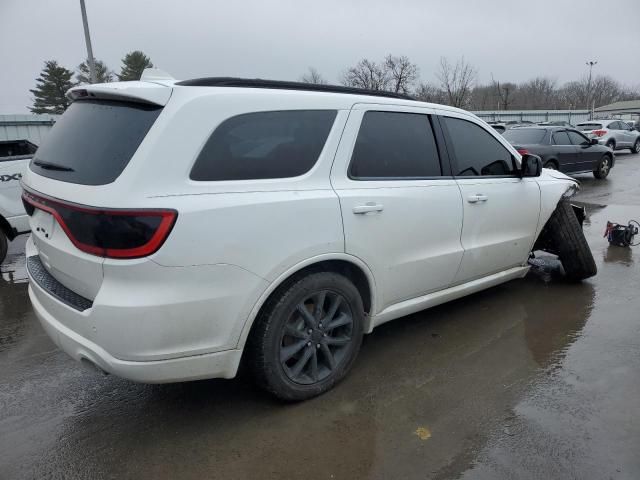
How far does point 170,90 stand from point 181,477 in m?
1.93

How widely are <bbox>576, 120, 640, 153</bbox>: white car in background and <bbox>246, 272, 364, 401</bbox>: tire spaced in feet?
73.8

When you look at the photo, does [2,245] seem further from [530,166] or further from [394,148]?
[530,166]

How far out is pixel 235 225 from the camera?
2.33m

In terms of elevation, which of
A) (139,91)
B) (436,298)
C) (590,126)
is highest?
(139,91)

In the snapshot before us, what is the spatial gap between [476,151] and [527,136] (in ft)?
31.0

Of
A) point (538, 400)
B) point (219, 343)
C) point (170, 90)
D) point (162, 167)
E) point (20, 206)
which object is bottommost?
point (538, 400)

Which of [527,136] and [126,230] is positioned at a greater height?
[527,136]

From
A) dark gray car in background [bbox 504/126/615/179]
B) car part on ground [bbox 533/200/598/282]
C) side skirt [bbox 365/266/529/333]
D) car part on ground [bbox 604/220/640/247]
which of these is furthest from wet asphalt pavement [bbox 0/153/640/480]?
dark gray car in background [bbox 504/126/615/179]

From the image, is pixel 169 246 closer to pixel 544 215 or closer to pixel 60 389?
pixel 60 389

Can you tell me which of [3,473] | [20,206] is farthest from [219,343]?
[20,206]

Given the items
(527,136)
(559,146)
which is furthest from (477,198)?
(559,146)

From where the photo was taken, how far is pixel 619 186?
12328 mm

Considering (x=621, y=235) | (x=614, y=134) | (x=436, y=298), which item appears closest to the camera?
(x=436, y=298)

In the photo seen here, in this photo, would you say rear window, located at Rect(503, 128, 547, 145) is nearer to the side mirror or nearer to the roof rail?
the side mirror
